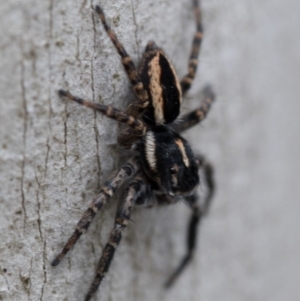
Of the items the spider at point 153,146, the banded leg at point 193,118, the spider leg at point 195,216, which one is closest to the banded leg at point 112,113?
the spider at point 153,146

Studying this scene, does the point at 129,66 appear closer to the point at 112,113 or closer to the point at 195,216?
the point at 112,113

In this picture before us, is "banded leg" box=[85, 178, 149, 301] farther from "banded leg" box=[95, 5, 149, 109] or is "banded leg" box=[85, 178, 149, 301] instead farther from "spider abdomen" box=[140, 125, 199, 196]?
"banded leg" box=[95, 5, 149, 109]

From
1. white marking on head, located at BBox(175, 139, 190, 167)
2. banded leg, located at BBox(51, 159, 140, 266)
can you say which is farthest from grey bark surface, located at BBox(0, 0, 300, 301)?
white marking on head, located at BBox(175, 139, 190, 167)

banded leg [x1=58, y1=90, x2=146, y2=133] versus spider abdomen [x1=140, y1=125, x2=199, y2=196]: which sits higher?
banded leg [x1=58, y1=90, x2=146, y2=133]

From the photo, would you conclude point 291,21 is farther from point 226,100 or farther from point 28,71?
point 28,71

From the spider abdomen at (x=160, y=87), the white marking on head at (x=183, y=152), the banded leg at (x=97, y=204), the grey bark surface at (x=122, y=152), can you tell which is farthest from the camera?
the white marking on head at (x=183, y=152)

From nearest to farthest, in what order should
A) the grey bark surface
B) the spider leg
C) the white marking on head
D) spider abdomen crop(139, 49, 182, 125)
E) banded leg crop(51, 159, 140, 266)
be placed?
the grey bark surface → banded leg crop(51, 159, 140, 266) → spider abdomen crop(139, 49, 182, 125) → the white marking on head → the spider leg

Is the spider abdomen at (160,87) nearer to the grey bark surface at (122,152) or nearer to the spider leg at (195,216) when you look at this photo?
the grey bark surface at (122,152)
